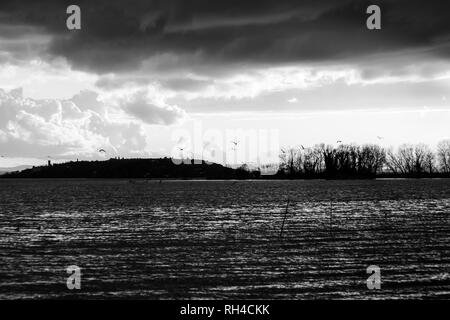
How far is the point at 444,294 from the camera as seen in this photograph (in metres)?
32.6

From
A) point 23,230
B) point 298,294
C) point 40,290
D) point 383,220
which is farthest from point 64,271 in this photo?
point 383,220

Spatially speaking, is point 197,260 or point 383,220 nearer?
point 197,260

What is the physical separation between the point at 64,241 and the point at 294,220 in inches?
→ 1389

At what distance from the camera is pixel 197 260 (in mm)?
45875

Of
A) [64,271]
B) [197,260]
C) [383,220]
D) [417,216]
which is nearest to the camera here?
[64,271]

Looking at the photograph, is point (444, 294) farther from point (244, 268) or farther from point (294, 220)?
point (294, 220)

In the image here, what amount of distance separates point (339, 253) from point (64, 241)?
1030 inches

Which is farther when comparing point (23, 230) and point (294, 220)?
point (294, 220)

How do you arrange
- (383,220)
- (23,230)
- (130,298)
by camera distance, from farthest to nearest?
(383,220)
(23,230)
(130,298)
